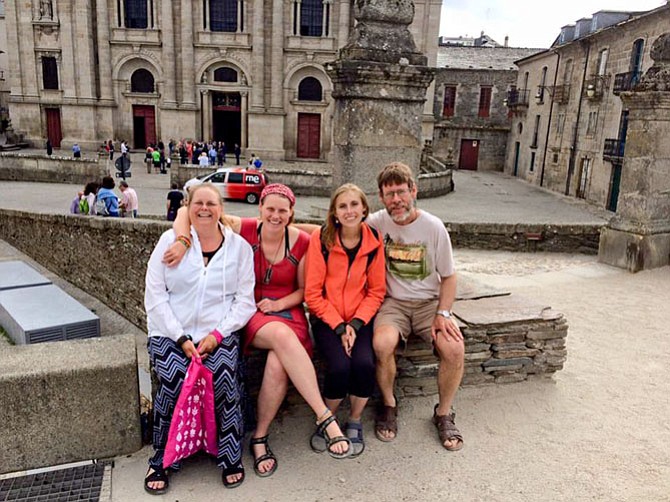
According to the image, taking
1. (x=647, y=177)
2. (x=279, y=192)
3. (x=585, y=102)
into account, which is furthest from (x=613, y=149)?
(x=279, y=192)

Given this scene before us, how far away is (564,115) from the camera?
3016cm

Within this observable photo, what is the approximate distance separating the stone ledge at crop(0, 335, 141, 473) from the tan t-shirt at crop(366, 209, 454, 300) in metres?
1.97

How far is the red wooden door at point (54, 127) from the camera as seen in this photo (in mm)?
35219

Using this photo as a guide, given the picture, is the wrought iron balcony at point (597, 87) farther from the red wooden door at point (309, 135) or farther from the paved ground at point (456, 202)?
the red wooden door at point (309, 135)

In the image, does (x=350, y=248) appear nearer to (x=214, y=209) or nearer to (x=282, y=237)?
(x=282, y=237)

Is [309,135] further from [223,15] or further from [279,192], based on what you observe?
[279,192]

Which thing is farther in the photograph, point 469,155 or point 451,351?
point 469,155

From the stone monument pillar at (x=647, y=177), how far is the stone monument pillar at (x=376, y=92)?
4.62 m

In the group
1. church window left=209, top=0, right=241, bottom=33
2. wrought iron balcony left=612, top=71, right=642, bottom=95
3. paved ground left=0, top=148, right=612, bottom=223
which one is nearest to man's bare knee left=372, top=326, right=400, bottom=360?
paved ground left=0, top=148, right=612, bottom=223

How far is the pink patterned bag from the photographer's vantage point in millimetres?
3391

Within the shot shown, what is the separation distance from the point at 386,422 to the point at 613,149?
24.0 meters

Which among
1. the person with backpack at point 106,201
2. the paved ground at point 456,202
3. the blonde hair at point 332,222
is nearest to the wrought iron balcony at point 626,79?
the paved ground at point 456,202

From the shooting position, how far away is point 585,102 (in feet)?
90.8

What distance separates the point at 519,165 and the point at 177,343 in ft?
123
